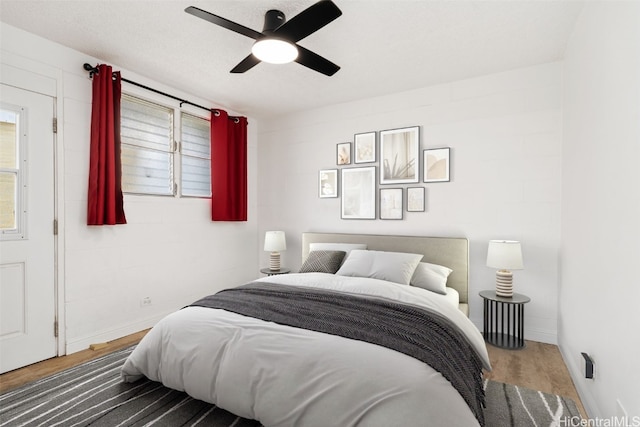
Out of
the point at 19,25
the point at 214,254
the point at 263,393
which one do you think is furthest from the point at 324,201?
the point at 19,25

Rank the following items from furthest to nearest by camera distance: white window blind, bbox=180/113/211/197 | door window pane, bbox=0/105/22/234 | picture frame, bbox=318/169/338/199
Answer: picture frame, bbox=318/169/338/199 < white window blind, bbox=180/113/211/197 < door window pane, bbox=0/105/22/234

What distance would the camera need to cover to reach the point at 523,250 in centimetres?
304

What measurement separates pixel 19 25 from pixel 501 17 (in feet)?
11.5

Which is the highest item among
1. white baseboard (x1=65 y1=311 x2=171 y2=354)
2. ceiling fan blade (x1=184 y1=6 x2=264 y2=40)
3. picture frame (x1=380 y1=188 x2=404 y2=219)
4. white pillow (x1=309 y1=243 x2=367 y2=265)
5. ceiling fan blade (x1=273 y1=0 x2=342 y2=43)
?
ceiling fan blade (x1=184 y1=6 x2=264 y2=40)

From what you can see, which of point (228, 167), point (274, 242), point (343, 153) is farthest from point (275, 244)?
point (343, 153)

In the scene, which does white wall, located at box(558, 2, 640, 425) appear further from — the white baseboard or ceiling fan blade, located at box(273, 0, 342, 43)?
the white baseboard

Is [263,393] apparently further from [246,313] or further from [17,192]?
[17,192]

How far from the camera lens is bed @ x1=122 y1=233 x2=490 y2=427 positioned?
1.34 meters

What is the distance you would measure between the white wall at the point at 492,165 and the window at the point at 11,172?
297 centimetres

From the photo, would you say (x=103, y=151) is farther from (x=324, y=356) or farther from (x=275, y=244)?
(x=324, y=356)

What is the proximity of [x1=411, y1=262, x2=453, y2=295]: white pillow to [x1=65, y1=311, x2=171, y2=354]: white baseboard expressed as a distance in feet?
8.80

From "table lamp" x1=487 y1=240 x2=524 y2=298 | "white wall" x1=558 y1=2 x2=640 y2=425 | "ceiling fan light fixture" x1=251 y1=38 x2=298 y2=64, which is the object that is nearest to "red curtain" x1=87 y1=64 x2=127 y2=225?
"ceiling fan light fixture" x1=251 y1=38 x2=298 y2=64

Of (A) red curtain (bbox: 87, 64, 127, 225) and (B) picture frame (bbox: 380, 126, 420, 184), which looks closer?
(A) red curtain (bbox: 87, 64, 127, 225)

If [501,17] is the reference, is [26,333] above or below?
below
